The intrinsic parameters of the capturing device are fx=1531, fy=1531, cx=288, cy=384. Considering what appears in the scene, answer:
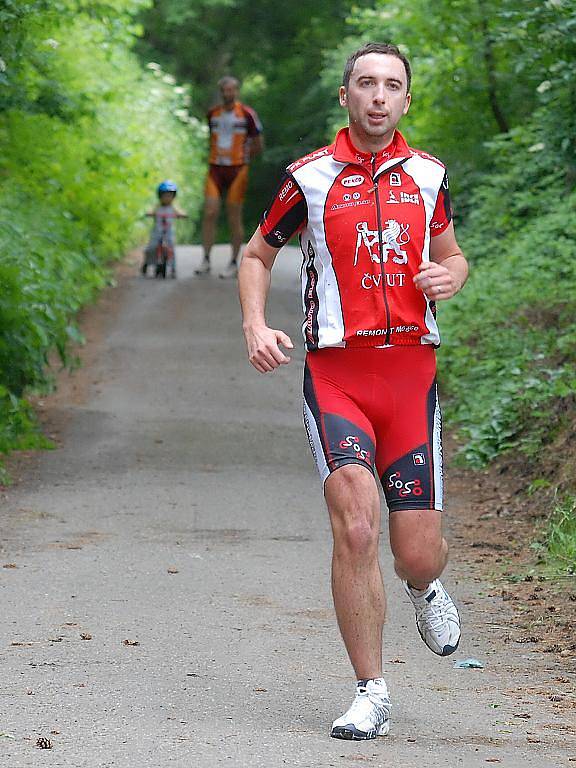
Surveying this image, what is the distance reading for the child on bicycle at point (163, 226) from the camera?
64.9 ft

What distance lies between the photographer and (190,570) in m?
7.70

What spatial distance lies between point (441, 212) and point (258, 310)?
71 cm

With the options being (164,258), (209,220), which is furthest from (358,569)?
(164,258)

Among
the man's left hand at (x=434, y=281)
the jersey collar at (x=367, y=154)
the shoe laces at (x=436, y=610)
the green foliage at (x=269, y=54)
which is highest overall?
the green foliage at (x=269, y=54)

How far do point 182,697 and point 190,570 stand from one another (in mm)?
2456

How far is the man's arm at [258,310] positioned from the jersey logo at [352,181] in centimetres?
37

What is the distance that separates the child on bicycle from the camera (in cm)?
1978

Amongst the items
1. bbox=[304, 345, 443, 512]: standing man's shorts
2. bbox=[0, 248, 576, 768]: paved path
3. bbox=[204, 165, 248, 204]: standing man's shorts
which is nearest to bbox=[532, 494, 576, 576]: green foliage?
bbox=[0, 248, 576, 768]: paved path

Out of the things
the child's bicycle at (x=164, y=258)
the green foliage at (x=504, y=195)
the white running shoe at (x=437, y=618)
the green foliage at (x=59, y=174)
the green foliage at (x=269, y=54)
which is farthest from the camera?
the green foliage at (x=269, y=54)

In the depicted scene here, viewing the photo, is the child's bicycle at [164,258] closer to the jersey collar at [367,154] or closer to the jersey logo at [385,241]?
the jersey collar at [367,154]

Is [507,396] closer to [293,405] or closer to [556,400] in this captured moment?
[556,400]

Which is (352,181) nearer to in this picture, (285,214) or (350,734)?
(285,214)

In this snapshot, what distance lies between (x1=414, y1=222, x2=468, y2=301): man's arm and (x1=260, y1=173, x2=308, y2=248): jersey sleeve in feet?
1.50

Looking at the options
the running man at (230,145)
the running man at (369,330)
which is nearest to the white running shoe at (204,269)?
the running man at (230,145)
